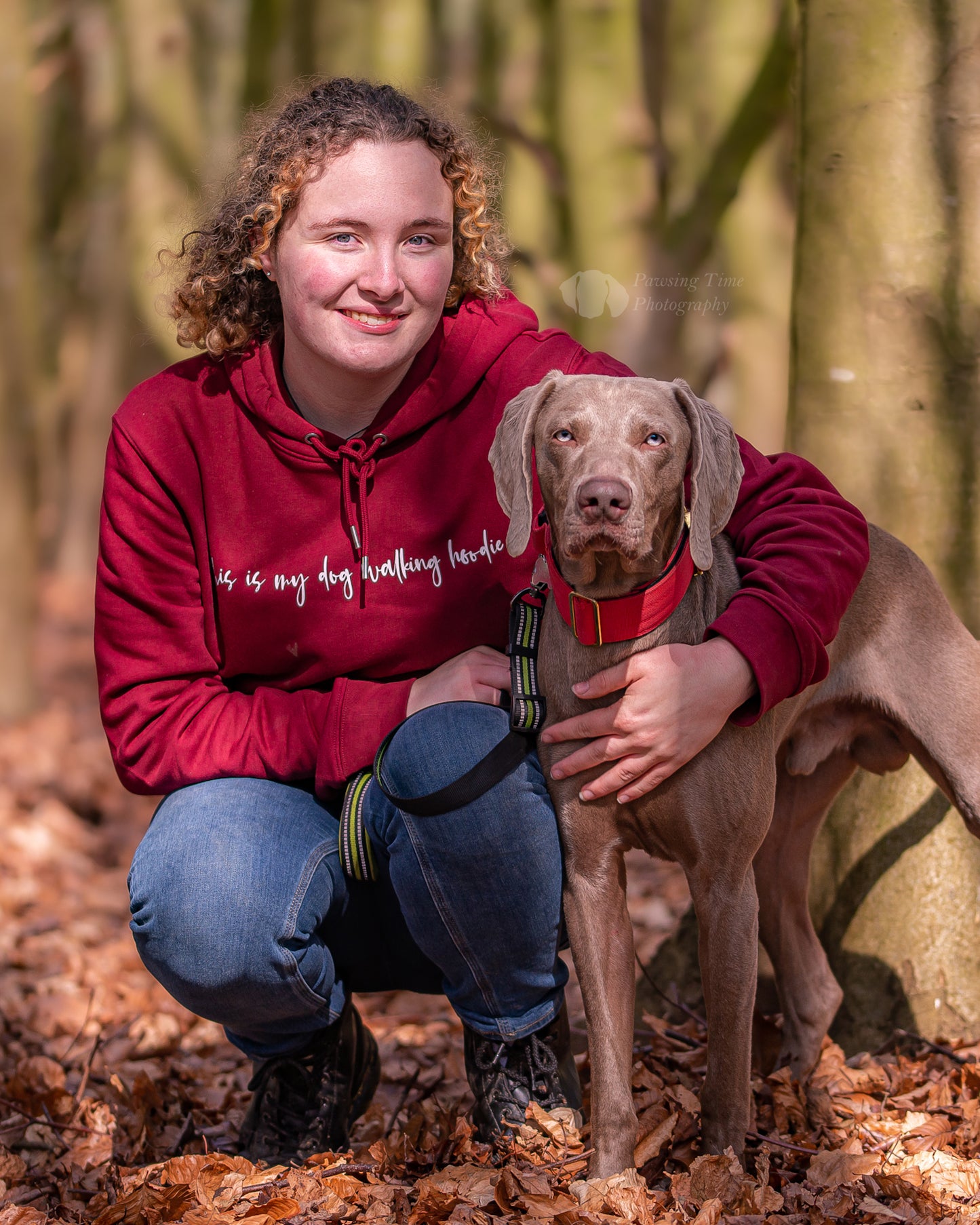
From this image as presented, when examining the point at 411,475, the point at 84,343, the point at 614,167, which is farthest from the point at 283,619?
the point at 84,343

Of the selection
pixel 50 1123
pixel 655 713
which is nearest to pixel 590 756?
pixel 655 713

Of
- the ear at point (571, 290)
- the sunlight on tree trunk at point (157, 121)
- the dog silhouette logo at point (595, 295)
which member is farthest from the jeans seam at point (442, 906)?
the sunlight on tree trunk at point (157, 121)

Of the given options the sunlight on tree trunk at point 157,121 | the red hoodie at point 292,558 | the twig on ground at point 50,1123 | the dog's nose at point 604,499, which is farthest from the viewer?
the sunlight on tree trunk at point 157,121

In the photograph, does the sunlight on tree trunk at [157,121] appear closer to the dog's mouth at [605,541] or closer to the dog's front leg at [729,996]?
the dog's mouth at [605,541]

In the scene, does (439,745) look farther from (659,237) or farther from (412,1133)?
(659,237)

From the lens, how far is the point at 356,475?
281cm

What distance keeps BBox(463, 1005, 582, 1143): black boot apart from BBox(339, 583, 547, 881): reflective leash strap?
46 cm

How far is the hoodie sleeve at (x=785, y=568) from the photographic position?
252cm

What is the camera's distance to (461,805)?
2.52 m

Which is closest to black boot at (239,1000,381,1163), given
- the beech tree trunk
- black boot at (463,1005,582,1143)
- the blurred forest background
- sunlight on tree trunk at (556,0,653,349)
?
black boot at (463,1005,582,1143)

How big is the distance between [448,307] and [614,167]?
6175mm

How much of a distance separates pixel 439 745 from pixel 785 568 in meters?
0.81

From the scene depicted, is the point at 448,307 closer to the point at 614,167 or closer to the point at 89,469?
the point at 614,167

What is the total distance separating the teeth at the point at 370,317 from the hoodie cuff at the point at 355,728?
0.79 meters
